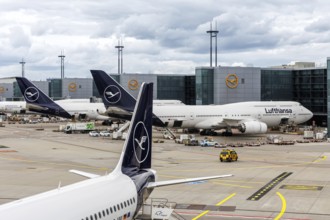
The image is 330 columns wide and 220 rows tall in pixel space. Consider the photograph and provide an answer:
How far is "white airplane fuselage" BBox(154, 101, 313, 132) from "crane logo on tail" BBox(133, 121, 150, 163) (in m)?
56.0

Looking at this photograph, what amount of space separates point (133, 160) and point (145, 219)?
9.19 ft

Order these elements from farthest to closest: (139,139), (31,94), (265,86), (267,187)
Result: (265,86) → (31,94) → (267,187) → (139,139)

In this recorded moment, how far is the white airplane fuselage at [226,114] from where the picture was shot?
83250 millimetres

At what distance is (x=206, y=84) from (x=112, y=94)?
38088mm

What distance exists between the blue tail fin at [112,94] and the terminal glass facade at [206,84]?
35446 mm

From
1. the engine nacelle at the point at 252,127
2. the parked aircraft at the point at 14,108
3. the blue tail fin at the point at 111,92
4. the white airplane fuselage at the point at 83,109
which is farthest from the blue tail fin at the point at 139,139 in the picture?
the parked aircraft at the point at 14,108

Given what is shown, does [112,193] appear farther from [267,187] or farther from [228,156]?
[228,156]

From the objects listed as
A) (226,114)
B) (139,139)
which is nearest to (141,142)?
(139,139)

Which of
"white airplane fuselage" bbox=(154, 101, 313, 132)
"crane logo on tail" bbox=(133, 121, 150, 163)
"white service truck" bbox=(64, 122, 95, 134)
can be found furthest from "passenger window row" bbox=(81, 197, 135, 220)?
"white service truck" bbox=(64, 122, 95, 134)

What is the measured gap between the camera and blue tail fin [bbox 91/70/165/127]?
7444cm

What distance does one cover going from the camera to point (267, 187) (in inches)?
1572

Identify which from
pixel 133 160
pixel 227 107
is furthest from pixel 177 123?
pixel 133 160

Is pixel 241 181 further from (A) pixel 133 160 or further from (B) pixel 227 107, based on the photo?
(B) pixel 227 107

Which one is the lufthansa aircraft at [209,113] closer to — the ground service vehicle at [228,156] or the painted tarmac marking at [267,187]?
the ground service vehicle at [228,156]
